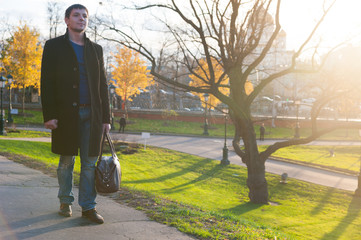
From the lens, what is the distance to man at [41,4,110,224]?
3908 mm

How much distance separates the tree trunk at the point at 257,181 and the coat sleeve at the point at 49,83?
8.93 metres

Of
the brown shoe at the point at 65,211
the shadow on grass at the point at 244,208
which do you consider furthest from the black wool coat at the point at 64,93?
the shadow on grass at the point at 244,208

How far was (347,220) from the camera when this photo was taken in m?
11.6

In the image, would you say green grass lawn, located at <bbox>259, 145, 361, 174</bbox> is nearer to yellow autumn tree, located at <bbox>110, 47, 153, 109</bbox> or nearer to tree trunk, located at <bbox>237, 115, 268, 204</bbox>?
tree trunk, located at <bbox>237, 115, 268, 204</bbox>

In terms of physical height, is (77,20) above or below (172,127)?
above

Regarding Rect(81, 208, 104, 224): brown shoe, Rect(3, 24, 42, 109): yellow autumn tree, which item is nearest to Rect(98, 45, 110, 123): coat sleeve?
Rect(81, 208, 104, 224): brown shoe

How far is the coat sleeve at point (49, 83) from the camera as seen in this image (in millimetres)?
3898

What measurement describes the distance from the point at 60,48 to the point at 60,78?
319mm

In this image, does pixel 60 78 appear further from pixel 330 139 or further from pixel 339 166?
pixel 330 139

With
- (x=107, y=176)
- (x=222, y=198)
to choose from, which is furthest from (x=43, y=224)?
(x=222, y=198)

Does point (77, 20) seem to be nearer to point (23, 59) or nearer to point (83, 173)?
point (83, 173)

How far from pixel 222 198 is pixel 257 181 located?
4.85 ft

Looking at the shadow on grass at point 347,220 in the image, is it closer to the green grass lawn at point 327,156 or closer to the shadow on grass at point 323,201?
the shadow on grass at point 323,201

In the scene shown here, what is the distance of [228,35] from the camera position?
12.5 m
